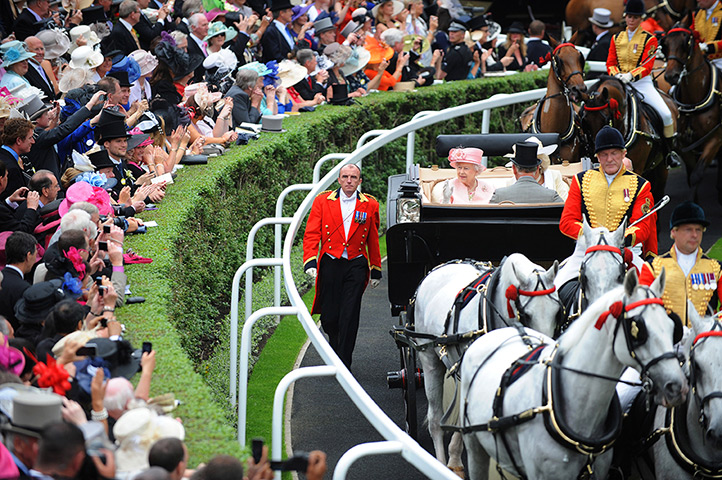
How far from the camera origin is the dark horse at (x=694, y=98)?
13.6m

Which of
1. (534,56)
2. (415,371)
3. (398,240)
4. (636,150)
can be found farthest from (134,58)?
(534,56)

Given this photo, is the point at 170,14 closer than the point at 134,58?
No

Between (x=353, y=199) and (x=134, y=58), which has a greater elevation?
(x=134, y=58)

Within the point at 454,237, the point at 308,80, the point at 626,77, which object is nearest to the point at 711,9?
the point at 626,77

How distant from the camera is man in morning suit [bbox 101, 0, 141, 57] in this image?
11.1 metres

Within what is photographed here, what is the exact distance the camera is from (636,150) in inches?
468

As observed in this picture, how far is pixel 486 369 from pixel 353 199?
3.53m

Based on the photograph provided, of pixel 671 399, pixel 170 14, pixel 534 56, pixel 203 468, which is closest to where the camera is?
pixel 203 468

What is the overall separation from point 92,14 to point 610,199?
6827mm

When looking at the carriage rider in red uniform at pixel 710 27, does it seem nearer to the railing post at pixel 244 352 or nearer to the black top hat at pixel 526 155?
the black top hat at pixel 526 155

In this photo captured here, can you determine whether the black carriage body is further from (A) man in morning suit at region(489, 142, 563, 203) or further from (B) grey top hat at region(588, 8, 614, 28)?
(B) grey top hat at region(588, 8, 614, 28)

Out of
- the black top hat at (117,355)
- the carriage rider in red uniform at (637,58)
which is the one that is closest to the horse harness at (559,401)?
the black top hat at (117,355)

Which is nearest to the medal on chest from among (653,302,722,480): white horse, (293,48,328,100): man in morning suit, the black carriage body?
the black carriage body

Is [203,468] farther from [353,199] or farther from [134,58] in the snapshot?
[134,58]
